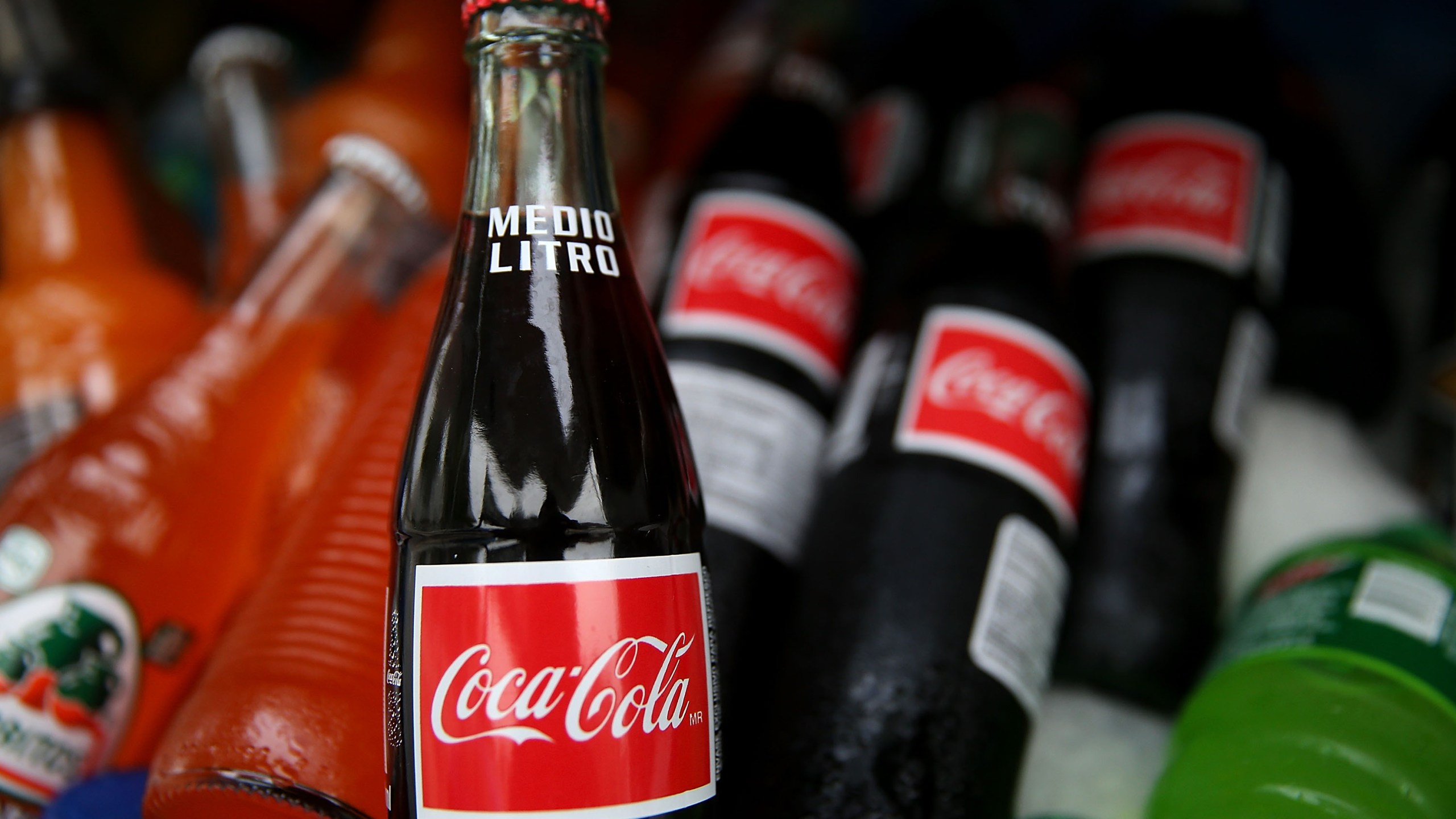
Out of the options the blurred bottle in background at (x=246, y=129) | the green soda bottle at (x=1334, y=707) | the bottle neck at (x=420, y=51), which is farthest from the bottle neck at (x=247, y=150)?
the green soda bottle at (x=1334, y=707)

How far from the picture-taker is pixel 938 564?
56 centimetres

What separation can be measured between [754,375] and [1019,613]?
8.6 inches

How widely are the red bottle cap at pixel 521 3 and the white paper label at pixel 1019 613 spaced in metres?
0.35

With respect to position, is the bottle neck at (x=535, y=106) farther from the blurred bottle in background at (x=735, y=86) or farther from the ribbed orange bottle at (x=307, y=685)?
the blurred bottle in background at (x=735, y=86)

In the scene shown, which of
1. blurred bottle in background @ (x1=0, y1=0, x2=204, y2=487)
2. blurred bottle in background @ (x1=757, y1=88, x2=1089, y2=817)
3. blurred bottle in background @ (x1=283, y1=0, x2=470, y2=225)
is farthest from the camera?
blurred bottle in background @ (x1=283, y1=0, x2=470, y2=225)

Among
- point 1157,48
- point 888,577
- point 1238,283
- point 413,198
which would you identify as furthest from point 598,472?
point 1157,48

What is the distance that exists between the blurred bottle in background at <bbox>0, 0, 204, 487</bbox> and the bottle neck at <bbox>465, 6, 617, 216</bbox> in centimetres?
43

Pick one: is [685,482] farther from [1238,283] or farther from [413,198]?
[1238,283]

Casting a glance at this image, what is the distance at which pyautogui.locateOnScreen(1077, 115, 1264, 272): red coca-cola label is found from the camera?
72 centimetres

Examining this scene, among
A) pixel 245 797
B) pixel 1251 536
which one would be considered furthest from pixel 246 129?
pixel 1251 536

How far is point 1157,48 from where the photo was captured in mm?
863

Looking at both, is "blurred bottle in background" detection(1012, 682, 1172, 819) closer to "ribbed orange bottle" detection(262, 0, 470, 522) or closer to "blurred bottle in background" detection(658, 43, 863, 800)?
"blurred bottle in background" detection(658, 43, 863, 800)

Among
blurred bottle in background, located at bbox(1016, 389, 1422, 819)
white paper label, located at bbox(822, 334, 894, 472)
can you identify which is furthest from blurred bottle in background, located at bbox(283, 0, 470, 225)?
blurred bottle in background, located at bbox(1016, 389, 1422, 819)

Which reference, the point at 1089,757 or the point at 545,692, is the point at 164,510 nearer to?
the point at 545,692
